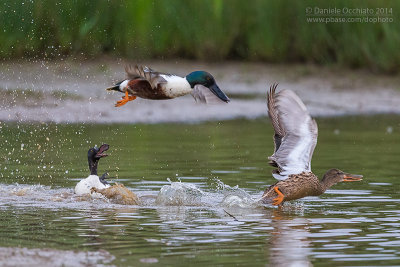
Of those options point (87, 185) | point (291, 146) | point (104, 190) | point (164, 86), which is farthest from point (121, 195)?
point (291, 146)

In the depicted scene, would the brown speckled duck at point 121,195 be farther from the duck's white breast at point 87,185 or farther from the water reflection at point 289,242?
the water reflection at point 289,242

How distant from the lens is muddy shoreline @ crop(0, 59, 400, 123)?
1708 centimetres

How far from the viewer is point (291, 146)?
9.80 metres

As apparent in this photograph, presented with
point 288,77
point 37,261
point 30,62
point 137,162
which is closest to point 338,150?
point 137,162

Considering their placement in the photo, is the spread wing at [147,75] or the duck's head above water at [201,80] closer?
the spread wing at [147,75]

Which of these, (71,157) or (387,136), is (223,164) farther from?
(387,136)

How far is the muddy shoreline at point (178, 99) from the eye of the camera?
56.0ft

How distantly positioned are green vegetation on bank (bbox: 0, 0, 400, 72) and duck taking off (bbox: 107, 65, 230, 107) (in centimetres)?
850

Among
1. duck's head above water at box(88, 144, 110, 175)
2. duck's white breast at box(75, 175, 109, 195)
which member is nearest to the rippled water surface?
duck's white breast at box(75, 175, 109, 195)

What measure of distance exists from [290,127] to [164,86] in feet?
4.03

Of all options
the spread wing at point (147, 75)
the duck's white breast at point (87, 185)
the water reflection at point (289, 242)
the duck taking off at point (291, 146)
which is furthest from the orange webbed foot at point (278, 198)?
the duck's white breast at point (87, 185)

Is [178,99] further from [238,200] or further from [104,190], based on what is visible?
[238,200]

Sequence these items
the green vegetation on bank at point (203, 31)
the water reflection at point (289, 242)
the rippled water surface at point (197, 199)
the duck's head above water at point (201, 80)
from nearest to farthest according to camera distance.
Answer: the water reflection at point (289, 242), the rippled water surface at point (197, 199), the duck's head above water at point (201, 80), the green vegetation on bank at point (203, 31)

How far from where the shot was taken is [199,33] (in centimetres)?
1939
